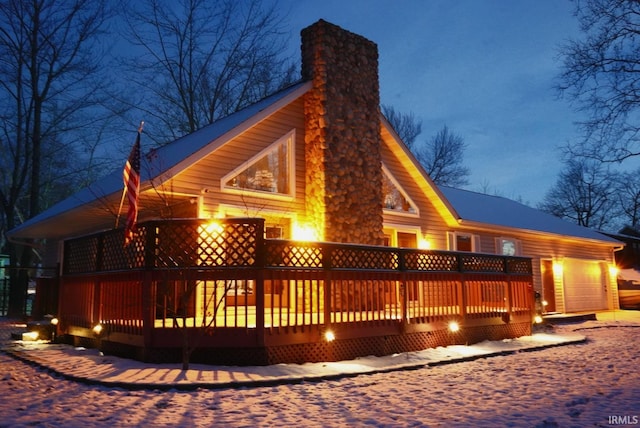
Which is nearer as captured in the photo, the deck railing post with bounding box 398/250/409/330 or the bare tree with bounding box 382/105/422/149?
the deck railing post with bounding box 398/250/409/330

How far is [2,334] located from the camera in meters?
12.6

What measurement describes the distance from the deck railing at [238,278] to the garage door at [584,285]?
12.8m

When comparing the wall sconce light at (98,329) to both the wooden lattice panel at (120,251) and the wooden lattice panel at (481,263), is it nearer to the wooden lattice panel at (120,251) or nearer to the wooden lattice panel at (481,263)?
the wooden lattice panel at (120,251)

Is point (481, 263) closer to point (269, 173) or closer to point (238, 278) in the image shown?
point (269, 173)

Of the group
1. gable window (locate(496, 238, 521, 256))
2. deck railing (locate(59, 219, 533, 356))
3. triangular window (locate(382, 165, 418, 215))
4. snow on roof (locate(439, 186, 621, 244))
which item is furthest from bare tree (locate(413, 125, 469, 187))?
deck railing (locate(59, 219, 533, 356))

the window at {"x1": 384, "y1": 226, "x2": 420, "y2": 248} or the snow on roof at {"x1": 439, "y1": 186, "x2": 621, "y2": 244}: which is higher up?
the snow on roof at {"x1": 439, "y1": 186, "x2": 621, "y2": 244}

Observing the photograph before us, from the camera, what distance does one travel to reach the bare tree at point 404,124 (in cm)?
3950

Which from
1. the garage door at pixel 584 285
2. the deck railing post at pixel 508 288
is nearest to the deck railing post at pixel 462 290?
the deck railing post at pixel 508 288

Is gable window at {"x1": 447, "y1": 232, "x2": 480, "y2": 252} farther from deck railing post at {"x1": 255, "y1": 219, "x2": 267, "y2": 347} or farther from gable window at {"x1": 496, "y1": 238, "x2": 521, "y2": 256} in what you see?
deck railing post at {"x1": 255, "y1": 219, "x2": 267, "y2": 347}

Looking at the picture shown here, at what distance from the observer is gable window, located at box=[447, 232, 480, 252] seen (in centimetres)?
1756

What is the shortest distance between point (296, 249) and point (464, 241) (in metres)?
11.5

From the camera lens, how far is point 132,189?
8258mm

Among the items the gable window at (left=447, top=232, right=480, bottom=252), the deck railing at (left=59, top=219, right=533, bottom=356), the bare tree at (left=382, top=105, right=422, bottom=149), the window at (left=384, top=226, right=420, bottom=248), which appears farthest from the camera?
the bare tree at (left=382, top=105, right=422, bottom=149)

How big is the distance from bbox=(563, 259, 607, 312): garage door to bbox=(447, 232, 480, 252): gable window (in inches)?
242
